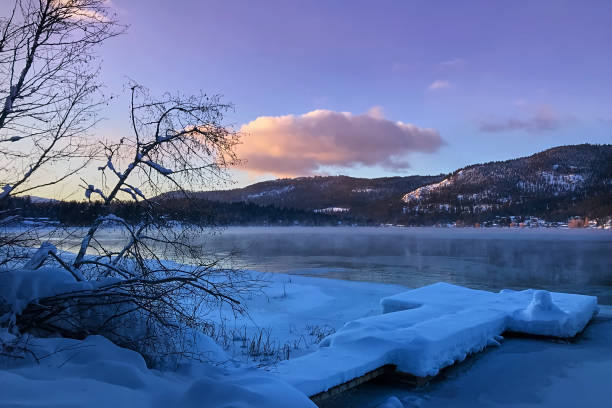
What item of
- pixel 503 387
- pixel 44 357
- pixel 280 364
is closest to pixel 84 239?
pixel 44 357

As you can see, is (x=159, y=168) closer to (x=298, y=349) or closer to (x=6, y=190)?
(x=6, y=190)

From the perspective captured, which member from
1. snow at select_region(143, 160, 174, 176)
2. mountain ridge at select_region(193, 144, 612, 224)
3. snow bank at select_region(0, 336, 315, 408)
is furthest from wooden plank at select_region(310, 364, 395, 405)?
mountain ridge at select_region(193, 144, 612, 224)

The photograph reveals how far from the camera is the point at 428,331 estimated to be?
798 cm

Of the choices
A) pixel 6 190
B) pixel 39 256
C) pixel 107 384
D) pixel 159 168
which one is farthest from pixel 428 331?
pixel 6 190

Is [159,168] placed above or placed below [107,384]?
above

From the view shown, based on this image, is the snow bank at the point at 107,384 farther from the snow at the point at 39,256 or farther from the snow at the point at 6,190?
the snow at the point at 6,190

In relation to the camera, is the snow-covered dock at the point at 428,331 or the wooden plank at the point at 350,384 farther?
the snow-covered dock at the point at 428,331

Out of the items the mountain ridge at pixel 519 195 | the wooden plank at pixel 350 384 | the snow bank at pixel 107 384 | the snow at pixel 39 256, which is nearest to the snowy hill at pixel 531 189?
the mountain ridge at pixel 519 195

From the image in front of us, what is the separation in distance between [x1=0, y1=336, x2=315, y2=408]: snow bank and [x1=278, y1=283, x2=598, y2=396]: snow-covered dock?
170 cm

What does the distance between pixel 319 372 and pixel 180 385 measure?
240 cm

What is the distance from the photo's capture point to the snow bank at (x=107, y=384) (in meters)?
3.18

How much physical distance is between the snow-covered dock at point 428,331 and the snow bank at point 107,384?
5.58ft

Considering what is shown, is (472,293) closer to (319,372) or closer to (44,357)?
(319,372)

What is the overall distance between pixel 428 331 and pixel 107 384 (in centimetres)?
597
